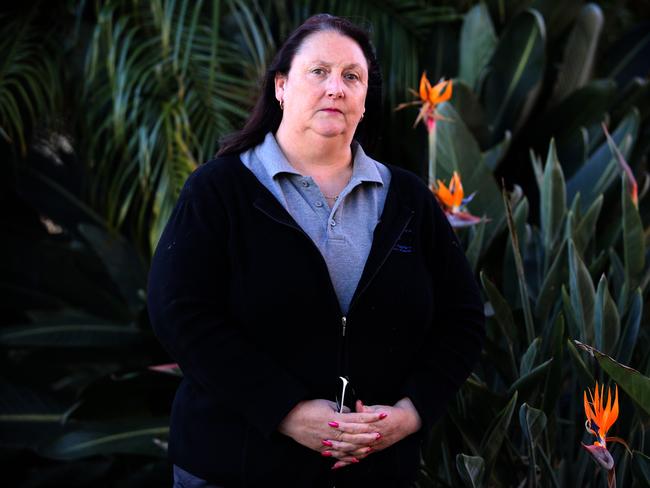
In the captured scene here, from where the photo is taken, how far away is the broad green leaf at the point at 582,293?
8.53 feet

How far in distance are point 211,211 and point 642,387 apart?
0.94 metres

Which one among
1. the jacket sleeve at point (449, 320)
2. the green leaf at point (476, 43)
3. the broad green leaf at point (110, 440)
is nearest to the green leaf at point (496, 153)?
the green leaf at point (476, 43)

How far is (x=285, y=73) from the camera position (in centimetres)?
208

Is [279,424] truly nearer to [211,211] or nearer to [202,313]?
[202,313]

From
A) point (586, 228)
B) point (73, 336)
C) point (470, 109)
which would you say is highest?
point (470, 109)

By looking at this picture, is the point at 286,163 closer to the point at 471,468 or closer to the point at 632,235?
the point at 471,468

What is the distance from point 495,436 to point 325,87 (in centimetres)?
95

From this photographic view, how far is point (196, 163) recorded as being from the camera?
383cm

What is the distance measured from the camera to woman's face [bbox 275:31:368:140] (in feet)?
6.50

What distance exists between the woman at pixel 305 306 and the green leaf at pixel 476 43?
233cm

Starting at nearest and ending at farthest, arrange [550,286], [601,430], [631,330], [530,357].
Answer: [601,430] → [530,357] → [631,330] → [550,286]

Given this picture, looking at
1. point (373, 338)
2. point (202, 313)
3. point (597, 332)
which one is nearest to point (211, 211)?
point (202, 313)

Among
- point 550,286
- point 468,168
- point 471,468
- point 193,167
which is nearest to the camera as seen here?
point 471,468

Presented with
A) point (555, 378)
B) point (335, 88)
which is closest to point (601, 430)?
point (555, 378)
